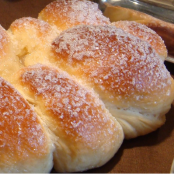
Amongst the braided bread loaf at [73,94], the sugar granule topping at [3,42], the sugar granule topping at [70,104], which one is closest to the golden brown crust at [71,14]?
the braided bread loaf at [73,94]

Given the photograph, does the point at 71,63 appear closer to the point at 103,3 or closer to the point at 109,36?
the point at 109,36

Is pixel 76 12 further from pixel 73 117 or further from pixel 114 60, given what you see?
pixel 73 117

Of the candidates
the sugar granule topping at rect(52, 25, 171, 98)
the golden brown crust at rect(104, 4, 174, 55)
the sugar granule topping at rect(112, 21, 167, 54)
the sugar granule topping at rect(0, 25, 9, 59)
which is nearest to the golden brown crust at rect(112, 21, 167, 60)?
the sugar granule topping at rect(112, 21, 167, 54)

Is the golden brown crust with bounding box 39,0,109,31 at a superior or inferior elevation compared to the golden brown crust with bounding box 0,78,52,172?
superior

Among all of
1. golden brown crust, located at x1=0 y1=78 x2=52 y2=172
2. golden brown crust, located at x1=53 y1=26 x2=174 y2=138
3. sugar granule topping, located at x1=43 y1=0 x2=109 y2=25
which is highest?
sugar granule topping, located at x1=43 y1=0 x2=109 y2=25

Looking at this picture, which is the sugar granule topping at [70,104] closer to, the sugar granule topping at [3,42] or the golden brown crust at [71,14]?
the sugar granule topping at [3,42]

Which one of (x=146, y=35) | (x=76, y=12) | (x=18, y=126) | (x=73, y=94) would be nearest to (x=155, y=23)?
(x=146, y=35)

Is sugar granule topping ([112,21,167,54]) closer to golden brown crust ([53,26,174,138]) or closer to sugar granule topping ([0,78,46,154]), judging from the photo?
golden brown crust ([53,26,174,138])

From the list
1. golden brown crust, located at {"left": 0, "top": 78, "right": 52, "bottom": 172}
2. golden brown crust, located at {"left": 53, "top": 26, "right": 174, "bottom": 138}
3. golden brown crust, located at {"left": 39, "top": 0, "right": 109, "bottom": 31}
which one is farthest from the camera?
golden brown crust, located at {"left": 39, "top": 0, "right": 109, "bottom": 31}
